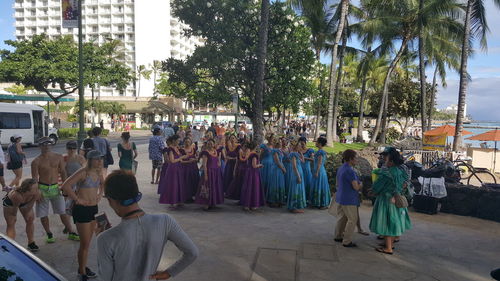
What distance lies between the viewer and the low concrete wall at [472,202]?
809 centimetres

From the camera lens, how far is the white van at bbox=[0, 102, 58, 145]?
21.4 m

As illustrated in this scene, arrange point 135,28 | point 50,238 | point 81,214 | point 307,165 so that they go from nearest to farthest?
point 81,214 → point 50,238 → point 307,165 → point 135,28

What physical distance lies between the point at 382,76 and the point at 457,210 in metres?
35.0

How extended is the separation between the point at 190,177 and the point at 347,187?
3.88 metres

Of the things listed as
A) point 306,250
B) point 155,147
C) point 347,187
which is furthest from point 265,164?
point 155,147

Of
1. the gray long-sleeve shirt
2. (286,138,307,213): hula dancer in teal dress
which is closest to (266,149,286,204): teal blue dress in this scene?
(286,138,307,213): hula dancer in teal dress

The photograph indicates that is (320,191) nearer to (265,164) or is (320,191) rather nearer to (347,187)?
(265,164)

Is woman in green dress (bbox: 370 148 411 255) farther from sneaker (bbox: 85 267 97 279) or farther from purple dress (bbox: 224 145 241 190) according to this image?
purple dress (bbox: 224 145 241 190)

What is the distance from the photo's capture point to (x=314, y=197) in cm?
861

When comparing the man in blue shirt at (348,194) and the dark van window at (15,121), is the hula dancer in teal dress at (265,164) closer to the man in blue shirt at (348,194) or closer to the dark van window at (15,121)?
the man in blue shirt at (348,194)

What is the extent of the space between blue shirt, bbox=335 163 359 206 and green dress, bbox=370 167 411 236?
1.23ft

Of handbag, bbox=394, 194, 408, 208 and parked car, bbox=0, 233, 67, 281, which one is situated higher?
parked car, bbox=0, 233, 67, 281

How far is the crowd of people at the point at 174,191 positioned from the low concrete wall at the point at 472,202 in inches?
111

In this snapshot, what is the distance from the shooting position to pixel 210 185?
8.20m
